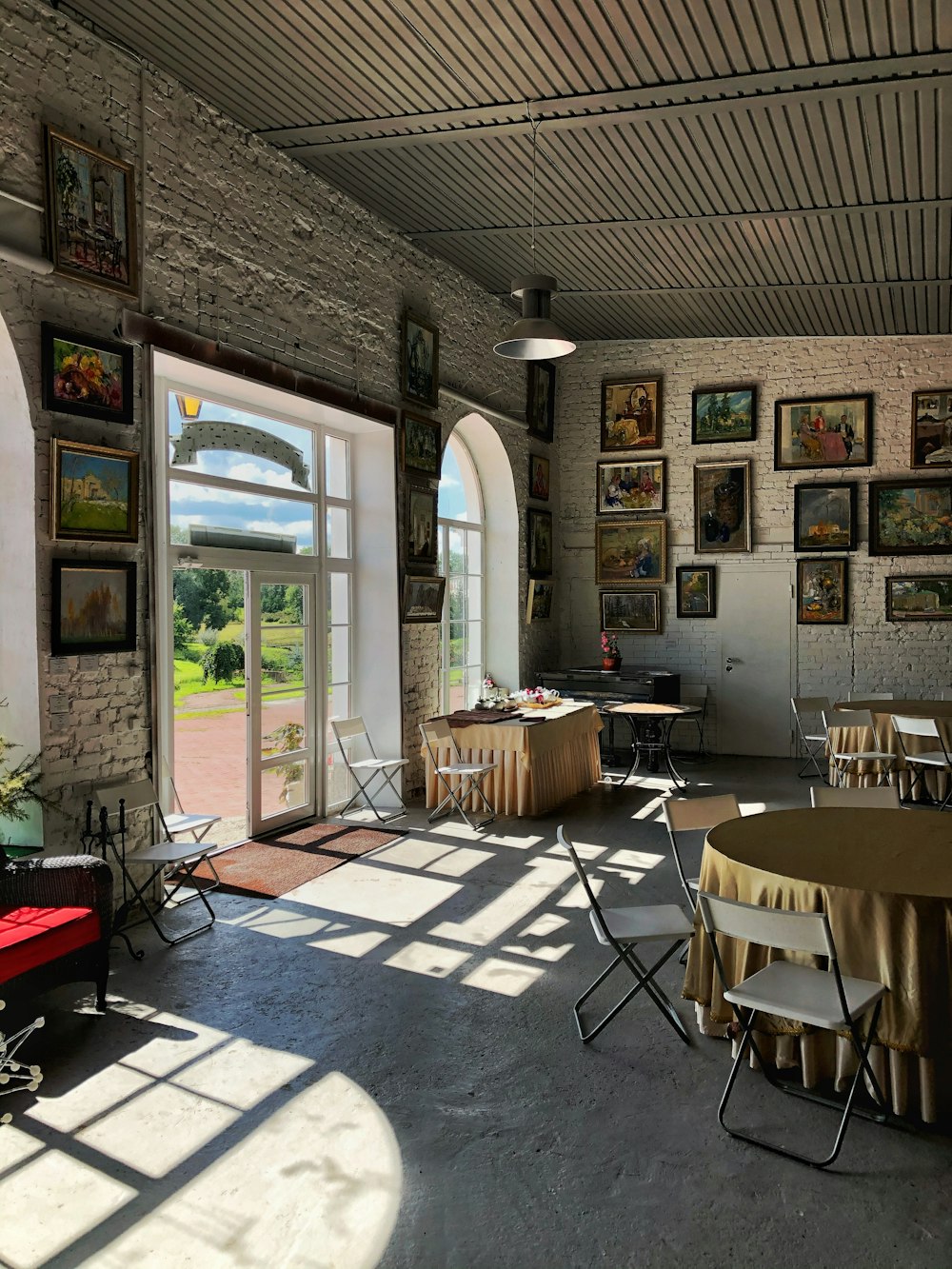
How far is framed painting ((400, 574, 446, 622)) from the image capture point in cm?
865

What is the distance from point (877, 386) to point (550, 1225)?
33.9 ft

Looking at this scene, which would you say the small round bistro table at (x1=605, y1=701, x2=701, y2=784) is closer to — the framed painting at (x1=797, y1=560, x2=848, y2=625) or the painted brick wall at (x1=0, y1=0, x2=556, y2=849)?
the framed painting at (x1=797, y1=560, x2=848, y2=625)

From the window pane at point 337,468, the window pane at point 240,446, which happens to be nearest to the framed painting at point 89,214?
the window pane at point 240,446

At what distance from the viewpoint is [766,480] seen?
37.6ft

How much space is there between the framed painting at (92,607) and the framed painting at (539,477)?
6.81 meters

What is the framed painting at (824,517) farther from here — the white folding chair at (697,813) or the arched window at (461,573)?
the white folding chair at (697,813)

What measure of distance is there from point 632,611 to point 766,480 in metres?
2.28

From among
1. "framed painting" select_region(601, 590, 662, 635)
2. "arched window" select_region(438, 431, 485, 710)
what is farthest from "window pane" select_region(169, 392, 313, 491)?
"framed painting" select_region(601, 590, 662, 635)

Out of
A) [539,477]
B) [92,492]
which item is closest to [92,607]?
[92,492]

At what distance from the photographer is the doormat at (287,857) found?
6.26 m

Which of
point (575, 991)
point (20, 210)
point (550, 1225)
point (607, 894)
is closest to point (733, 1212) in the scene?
point (550, 1225)

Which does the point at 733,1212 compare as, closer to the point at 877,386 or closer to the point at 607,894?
the point at 607,894

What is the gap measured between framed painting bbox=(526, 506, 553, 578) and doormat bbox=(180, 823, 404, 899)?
4746mm

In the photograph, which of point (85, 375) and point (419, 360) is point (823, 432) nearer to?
point (419, 360)
